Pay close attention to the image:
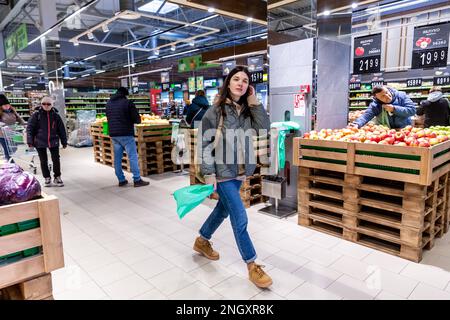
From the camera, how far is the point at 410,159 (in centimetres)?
302

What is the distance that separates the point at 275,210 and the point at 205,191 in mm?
2205

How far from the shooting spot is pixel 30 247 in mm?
1595

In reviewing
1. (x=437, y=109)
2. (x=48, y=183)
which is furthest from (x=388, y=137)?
(x=48, y=183)

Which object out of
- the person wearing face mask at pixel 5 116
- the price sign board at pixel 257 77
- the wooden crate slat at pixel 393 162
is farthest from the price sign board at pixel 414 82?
the person wearing face mask at pixel 5 116

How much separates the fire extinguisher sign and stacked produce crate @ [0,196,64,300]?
11.6 ft

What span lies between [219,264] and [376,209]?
179 centimetres

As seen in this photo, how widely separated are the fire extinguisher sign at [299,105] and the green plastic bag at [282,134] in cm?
15

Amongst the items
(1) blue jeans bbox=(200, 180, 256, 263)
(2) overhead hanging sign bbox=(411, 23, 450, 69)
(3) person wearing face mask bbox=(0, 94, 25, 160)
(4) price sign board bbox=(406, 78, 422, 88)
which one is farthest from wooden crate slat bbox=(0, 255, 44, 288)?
(4) price sign board bbox=(406, 78, 422, 88)

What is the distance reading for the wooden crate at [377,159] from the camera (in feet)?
9.72

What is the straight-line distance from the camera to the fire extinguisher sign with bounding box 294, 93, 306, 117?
4461 mm

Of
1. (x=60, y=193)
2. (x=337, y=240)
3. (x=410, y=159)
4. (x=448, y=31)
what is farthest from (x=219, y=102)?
(x=448, y=31)

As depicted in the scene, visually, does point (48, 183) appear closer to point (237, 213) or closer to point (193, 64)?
point (237, 213)

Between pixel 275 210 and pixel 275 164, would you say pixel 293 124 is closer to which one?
pixel 275 164

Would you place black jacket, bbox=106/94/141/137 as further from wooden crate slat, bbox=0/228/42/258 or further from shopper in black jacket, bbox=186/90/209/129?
wooden crate slat, bbox=0/228/42/258
